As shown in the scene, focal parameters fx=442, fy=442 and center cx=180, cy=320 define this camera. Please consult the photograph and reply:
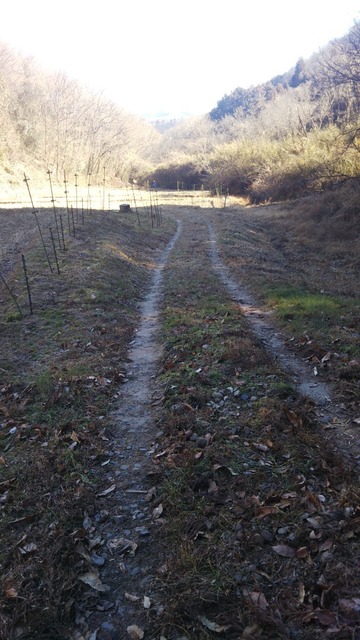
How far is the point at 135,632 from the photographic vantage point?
3.53 meters

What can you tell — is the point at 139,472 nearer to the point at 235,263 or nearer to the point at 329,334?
the point at 329,334

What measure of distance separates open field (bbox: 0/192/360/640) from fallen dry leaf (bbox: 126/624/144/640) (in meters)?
0.02

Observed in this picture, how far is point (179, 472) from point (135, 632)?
188 centimetres

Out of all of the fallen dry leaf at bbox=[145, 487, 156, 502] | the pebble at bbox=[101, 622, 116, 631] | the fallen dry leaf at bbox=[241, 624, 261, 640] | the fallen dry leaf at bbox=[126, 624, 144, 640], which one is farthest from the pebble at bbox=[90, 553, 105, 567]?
the fallen dry leaf at bbox=[241, 624, 261, 640]

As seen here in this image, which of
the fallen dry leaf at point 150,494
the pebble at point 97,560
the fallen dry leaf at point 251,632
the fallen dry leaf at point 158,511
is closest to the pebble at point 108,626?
the pebble at point 97,560

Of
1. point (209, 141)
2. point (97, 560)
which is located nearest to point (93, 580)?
point (97, 560)

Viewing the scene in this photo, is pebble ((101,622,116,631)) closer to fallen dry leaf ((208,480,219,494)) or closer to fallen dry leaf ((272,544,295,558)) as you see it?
fallen dry leaf ((272,544,295,558))

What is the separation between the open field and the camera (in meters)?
3.65

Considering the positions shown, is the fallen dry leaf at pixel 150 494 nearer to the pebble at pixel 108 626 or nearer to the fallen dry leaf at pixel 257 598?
the pebble at pixel 108 626

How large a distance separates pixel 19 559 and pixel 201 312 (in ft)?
25.5

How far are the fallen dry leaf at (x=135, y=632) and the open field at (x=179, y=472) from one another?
0.02m

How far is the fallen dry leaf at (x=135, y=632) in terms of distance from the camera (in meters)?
3.49

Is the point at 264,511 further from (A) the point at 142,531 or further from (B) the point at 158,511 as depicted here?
(A) the point at 142,531

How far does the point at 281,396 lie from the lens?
21.6 feet
